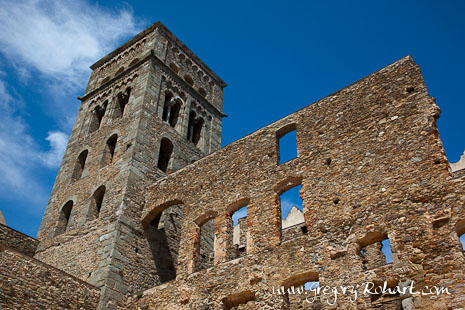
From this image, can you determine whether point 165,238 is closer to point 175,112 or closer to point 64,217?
point 64,217

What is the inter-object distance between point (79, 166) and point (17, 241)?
180 inches

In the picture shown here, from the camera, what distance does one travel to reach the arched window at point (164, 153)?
19.2m

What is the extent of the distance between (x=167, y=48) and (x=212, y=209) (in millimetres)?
12526

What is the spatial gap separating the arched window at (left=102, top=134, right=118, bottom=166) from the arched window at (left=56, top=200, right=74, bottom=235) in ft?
7.19

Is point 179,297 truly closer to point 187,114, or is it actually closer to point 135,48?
point 187,114

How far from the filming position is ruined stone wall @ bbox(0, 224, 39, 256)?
52.6ft

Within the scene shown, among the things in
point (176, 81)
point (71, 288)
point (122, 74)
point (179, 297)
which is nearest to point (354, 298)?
point (179, 297)

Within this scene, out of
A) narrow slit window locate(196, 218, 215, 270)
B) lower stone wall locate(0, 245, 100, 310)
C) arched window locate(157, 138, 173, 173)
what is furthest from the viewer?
arched window locate(157, 138, 173, 173)

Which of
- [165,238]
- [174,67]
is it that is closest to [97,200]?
[165,238]

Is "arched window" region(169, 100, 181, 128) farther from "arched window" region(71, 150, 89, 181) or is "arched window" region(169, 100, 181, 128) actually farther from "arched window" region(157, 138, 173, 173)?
"arched window" region(71, 150, 89, 181)

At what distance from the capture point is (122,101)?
21688mm

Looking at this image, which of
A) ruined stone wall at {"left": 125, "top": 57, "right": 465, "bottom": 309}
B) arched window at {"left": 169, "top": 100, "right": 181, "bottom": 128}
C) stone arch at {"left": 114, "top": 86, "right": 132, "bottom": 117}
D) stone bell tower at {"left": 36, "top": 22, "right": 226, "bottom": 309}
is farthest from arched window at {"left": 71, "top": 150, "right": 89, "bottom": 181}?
ruined stone wall at {"left": 125, "top": 57, "right": 465, "bottom": 309}

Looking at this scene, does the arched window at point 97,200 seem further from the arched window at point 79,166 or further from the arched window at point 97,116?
the arched window at point 97,116

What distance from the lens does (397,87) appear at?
38.0ft
